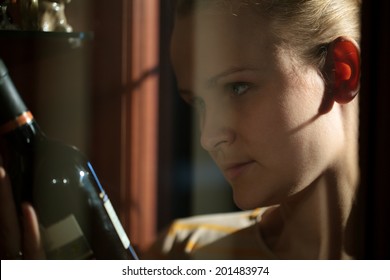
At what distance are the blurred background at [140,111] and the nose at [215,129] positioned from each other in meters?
0.02

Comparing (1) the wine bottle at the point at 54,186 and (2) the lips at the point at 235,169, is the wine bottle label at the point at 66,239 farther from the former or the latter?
(2) the lips at the point at 235,169

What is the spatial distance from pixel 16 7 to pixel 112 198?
34 centimetres

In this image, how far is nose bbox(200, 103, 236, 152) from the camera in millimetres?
918

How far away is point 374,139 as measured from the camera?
0.94 metres

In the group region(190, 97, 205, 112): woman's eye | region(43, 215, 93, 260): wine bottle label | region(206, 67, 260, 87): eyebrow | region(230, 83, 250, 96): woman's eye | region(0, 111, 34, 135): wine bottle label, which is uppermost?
region(206, 67, 260, 87): eyebrow

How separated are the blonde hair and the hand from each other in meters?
0.43

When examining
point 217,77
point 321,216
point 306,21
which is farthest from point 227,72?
point 321,216

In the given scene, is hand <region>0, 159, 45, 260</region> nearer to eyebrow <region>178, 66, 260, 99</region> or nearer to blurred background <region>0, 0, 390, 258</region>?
blurred background <region>0, 0, 390, 258</region>

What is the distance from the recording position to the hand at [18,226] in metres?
0.87

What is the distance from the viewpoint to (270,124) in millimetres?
914

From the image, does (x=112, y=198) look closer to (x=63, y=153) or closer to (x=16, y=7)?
(x=63, y=153)


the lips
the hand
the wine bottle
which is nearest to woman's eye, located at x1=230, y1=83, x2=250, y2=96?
the lips

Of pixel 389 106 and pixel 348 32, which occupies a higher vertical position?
pixel 348 32
